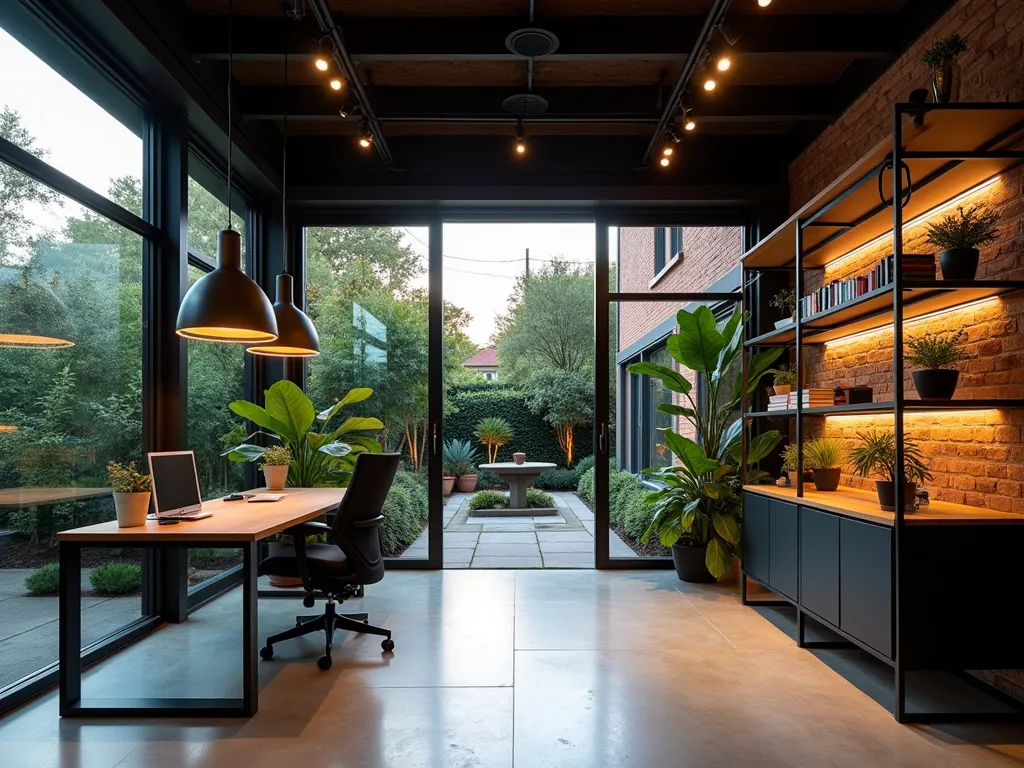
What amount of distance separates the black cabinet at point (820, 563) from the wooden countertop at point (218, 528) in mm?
2542

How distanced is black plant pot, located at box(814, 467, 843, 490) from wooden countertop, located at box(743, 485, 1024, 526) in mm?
53

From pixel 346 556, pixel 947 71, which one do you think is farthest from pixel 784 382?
pixel 346 556

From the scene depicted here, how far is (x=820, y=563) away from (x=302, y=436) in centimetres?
340

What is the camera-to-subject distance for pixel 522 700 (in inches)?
111

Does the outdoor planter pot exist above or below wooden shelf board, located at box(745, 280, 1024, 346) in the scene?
below

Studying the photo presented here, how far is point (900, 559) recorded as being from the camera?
2.67 meters

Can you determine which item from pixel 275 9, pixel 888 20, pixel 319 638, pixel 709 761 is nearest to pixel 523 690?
pixel 709 761

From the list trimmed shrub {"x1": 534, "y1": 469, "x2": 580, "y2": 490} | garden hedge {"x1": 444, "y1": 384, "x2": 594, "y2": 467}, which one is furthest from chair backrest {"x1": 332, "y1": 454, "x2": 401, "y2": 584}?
garden hedge {"x1": 444, "y1": 384, "x2": 594, "y2": 467}

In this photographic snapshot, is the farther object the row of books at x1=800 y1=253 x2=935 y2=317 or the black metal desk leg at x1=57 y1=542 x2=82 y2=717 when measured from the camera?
the row of books at x1=800 y1=253 x2=935 y2=317

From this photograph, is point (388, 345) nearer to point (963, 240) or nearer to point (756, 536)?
point (756, 536)

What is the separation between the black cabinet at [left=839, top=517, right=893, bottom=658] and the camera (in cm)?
275

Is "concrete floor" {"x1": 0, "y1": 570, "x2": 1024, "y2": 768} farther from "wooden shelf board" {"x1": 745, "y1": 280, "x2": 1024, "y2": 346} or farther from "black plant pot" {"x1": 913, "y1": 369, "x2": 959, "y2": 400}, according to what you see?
"wooden shelf board" {"x1": 745, "y1": 280, "x2": 1024, "y2": 346}

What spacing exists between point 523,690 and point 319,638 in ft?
4.57

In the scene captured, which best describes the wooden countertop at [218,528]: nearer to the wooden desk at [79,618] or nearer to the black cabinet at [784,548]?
the wooden desk at [79,618]
